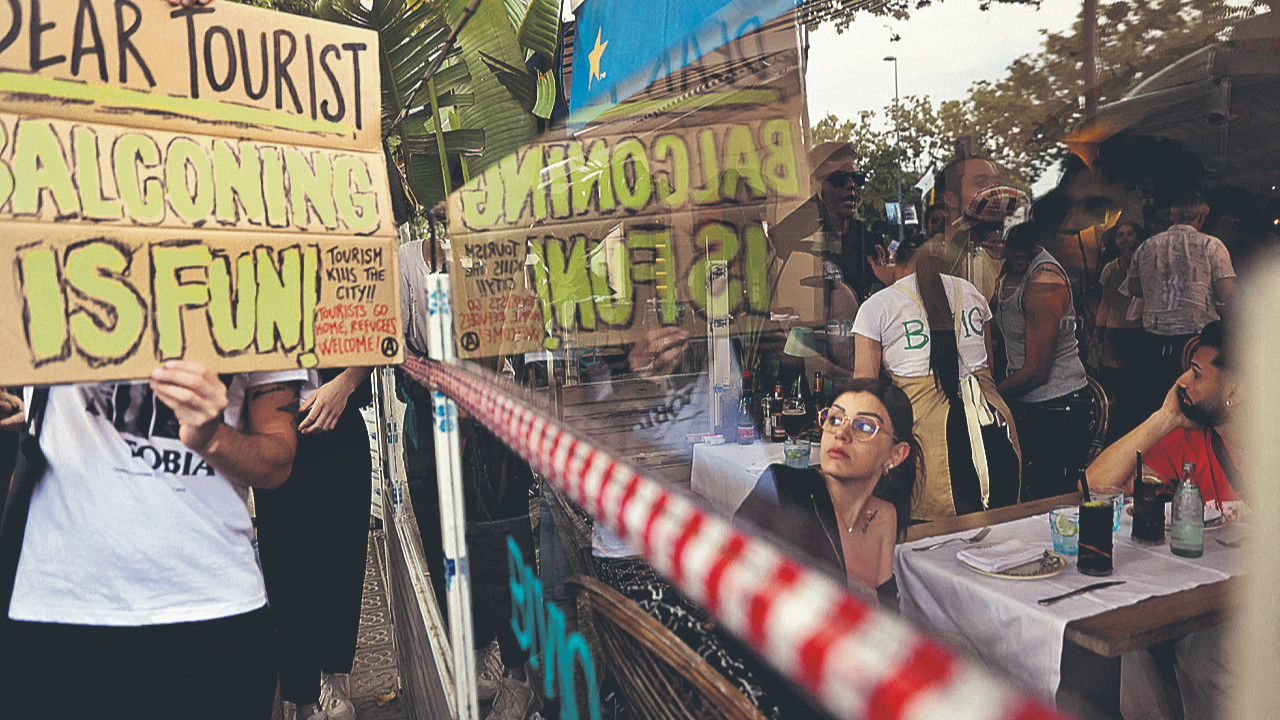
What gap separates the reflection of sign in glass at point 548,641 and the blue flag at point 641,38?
1594mm

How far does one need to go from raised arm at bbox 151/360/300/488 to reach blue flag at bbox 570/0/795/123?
1.48 metres

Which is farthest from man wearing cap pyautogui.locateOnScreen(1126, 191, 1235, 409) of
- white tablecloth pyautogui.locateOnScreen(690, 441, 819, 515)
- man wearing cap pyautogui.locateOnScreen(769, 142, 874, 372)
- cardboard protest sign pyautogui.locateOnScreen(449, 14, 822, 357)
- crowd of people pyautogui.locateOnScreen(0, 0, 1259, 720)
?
cardboard protest sign pyautogui.locateOnScreen(449, 14, 822, 357)

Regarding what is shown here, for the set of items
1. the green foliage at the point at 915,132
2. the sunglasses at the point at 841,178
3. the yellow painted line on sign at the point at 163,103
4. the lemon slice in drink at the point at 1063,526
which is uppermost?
the green foliage at the point at 915,132

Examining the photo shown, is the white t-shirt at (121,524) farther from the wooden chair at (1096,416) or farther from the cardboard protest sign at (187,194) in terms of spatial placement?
the wooden chair at (1096,416)

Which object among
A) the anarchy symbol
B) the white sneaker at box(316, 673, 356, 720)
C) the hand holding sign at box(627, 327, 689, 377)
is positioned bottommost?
the white sneaker at box(316, 673, 356, 720)

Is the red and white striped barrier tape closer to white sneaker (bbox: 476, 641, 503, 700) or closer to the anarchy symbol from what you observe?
the anarchy symbol

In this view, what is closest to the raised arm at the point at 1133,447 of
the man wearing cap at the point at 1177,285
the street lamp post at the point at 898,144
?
the man wearing cap at the point at 1177,285

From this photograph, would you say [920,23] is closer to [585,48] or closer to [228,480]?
[585,48]

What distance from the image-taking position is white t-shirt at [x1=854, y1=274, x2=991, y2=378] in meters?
3.23

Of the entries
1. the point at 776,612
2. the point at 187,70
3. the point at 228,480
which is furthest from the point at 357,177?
the point at 776,612

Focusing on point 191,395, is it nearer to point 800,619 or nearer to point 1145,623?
point 800,619

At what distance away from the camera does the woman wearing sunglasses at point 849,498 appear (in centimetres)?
236

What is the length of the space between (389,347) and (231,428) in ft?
1.17

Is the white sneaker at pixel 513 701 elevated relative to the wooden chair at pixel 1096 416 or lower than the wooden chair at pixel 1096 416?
lower
